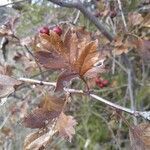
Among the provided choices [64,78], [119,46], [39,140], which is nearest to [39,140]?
[39,140]

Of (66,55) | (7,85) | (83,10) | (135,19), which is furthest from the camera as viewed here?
(135,19)

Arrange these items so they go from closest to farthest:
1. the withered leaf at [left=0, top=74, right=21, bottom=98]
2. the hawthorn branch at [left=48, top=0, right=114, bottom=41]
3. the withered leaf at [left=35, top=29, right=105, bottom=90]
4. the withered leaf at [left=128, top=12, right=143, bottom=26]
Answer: the withered leaf at [left=35, top=29, right=105, bottom=90] → the withered leaf at [left=0, top=74, right=21, bottom=98] → the hawthorn branch at [left=48, top=0, right=114, bottom=41] → the withered leaf at [left=128, top=12, right=143, bottom=26]

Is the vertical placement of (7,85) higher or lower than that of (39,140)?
higher

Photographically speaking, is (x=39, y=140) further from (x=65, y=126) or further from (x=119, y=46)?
(x=119, y=46)

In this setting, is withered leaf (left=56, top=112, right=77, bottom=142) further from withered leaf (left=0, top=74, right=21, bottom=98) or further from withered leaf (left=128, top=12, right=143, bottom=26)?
withered leaf (left=128, top=12, right=143, bottom=26)

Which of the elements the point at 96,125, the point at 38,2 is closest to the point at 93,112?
the point at 96,125

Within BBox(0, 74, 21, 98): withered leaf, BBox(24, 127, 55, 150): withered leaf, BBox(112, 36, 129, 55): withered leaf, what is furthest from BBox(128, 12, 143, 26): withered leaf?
BBox(24, 127, 55, 150): withered leaf

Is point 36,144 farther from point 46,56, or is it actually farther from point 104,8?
point 104,8

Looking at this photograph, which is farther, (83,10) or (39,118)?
(83,10)

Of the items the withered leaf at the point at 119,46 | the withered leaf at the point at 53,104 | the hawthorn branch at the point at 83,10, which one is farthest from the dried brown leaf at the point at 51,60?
the withered leaf at the point at 119,46
